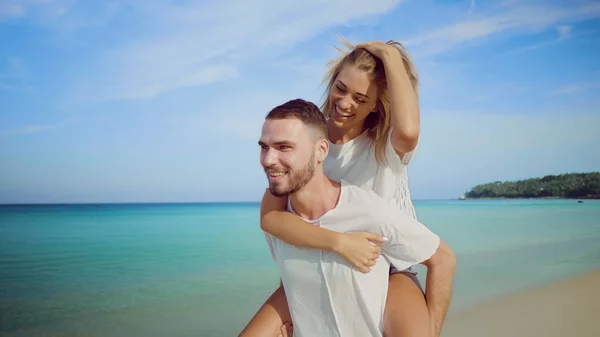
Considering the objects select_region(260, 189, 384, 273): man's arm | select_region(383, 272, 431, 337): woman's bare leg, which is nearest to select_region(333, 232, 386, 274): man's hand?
select_region(260, 189, 384, 273): man's arm

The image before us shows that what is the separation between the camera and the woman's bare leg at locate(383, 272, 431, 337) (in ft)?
8.46

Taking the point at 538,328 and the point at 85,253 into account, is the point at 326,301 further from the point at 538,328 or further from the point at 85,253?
the point at 85,253

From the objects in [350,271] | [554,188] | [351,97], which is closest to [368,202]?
[350,271]

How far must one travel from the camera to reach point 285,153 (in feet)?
8.35

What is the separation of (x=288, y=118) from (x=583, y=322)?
5875mm

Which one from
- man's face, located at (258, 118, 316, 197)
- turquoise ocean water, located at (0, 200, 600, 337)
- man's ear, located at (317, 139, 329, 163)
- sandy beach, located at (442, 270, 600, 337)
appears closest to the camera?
man's face, located at (258, 118, 316, 197)

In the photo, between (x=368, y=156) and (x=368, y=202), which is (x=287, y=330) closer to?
(x=368, y=202)

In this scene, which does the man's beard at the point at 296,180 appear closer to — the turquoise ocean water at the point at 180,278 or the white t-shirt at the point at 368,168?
the white t-shirt at the point at 368,168

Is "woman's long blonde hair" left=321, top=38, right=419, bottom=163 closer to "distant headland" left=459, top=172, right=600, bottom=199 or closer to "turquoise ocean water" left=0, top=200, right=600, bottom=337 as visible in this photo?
"turquoise ocean water" left=0, top=200, right=600, bottom=337

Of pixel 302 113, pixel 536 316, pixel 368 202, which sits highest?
pixel 302 113

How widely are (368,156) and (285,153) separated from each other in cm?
67

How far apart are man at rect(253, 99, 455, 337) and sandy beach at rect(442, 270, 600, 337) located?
422cm

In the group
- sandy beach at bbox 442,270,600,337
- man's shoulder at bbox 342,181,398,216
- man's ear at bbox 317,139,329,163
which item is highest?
man's ear at bbox 317,139,329,163

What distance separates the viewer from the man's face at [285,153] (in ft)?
8.33
